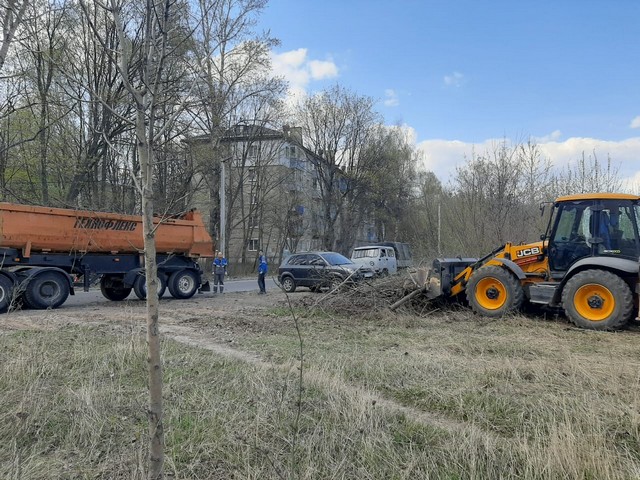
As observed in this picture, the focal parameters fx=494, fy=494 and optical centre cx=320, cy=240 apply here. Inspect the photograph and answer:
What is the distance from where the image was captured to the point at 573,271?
31.5 feet

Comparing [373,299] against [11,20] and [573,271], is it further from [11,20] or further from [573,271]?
[11,20]

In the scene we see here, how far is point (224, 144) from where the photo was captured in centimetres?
3372

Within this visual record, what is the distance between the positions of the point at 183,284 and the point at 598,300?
40.0ft

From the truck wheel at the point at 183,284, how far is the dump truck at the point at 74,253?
0.11ft

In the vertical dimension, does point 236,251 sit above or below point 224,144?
below

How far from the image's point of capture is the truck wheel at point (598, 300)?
29.2ft

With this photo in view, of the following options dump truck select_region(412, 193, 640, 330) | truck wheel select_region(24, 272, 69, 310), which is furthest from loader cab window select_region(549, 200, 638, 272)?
truck wheel select_region(24, 272, 69, 310)

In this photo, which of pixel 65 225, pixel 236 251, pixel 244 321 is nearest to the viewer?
pixel 244 321

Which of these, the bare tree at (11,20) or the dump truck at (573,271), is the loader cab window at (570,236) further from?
the bare tree at (11,20)

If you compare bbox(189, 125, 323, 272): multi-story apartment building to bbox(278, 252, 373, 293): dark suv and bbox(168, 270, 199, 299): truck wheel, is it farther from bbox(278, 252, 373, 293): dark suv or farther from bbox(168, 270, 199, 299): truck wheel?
bbox(168, 270, 199, 299): truck wheel

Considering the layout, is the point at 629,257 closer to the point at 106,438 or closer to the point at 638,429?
the point at 638,429

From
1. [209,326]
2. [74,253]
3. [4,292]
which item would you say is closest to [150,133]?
[209,326]

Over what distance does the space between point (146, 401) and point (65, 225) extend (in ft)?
32.9

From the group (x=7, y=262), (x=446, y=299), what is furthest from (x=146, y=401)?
(x=7, y=262)
